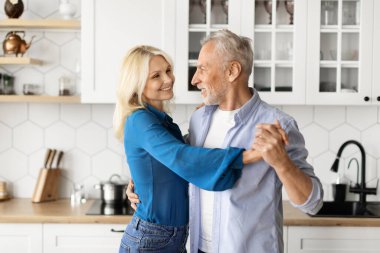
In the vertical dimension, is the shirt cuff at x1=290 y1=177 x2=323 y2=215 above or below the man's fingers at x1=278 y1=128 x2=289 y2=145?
below

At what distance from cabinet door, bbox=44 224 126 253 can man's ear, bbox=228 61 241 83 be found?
1258 millimetres

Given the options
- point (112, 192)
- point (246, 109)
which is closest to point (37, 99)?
point (112, 192)

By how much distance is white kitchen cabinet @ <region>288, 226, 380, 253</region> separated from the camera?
308 cm

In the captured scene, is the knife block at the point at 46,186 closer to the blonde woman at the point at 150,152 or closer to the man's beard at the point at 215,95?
the blonde woman at the point at 150,152

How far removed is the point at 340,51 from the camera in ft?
→ 10.8

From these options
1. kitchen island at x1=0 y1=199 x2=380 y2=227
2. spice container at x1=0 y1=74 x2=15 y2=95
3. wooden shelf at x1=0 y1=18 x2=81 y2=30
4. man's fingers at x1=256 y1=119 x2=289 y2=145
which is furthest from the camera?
spice container at x1=0 y1=74 x2=15 y2=95

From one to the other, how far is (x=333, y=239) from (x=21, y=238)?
66.2 inches

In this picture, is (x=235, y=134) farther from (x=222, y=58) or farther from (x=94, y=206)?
(x=94, y=206)

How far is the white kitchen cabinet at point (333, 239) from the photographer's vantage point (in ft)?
10.1

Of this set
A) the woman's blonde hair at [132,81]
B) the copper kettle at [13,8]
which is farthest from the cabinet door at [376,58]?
the copper kettle at [13,8]

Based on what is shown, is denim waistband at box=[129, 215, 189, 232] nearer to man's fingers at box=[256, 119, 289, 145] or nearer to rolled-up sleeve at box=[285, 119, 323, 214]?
rolled-up sleeve at box=[285, 119, 323, 214]

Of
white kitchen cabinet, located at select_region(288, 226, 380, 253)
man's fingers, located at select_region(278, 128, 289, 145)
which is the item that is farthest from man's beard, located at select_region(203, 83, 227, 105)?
white kitchen cabinet, located at select_region(288, 226, 380, 253)

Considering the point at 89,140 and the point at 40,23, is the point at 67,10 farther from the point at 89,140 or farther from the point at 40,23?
the point at 89,140

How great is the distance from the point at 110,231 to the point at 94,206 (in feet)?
1.08
